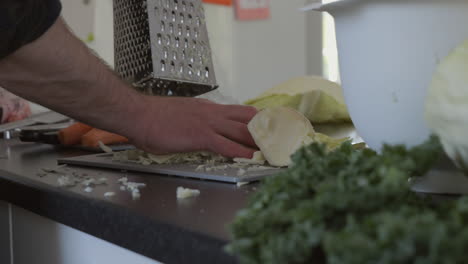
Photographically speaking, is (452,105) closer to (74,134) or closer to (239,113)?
(239,113)

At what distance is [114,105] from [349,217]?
1.76 ft

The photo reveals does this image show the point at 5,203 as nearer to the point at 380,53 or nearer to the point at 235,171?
the point at 235,171

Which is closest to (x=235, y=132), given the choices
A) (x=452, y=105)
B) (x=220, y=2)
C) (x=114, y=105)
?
(x=114, y=105)

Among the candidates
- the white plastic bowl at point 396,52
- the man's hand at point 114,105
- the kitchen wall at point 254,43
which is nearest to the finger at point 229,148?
the man's hand at point 114,105

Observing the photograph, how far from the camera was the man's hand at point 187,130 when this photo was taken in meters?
0.73

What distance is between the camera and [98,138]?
1.03 metres

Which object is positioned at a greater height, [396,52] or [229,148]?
[396,52]

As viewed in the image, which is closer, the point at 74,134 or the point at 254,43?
the point at 74,134

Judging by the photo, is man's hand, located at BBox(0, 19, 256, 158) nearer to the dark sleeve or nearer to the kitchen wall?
the dark sleeve

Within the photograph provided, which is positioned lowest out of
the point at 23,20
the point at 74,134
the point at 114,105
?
the point at 74,134

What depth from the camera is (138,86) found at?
897 mm

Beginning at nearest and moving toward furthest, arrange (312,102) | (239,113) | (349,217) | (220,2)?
1. (349,217)
2. (239,113)
3. (312,102)
4. (220,2)

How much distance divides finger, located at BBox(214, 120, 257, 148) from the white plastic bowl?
0.27 meters

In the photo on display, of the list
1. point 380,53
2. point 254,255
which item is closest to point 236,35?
point 380,53
